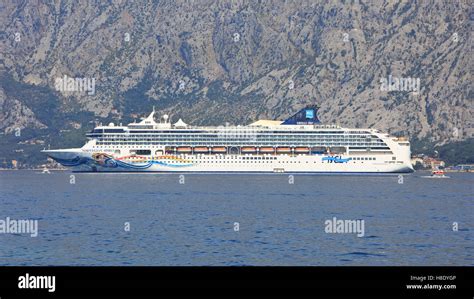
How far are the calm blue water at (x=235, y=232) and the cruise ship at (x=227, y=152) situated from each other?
3246 inches

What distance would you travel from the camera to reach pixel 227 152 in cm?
19888

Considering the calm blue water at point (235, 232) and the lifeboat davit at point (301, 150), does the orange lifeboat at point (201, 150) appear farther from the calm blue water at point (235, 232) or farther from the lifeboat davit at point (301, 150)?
the calm blue water at point (235, 232)

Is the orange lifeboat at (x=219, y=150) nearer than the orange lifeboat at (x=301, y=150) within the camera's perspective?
Yes

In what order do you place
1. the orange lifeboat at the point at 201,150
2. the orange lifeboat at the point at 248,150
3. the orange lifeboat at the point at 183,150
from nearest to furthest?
1. the orange lifeboat at the point at 183,150
2. the orange lifeboat at the point at 201,150
3. the orange lifeboat at the point at 248,150

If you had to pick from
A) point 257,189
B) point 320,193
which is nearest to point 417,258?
point 320,193

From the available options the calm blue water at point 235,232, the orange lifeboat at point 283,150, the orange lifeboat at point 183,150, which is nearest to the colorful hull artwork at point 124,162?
the orange lifeboat at point 183,150

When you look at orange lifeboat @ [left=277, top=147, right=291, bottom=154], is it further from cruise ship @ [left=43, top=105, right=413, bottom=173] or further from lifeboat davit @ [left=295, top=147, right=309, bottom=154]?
lifeboat davit @ [left=295, top=147, right=309, bottom=154]

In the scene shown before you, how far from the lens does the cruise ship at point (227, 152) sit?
191625 millimetres

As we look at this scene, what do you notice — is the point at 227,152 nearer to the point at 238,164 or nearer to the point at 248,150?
the point at 248,150

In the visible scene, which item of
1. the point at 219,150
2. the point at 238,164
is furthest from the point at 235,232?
the point at 219,150
